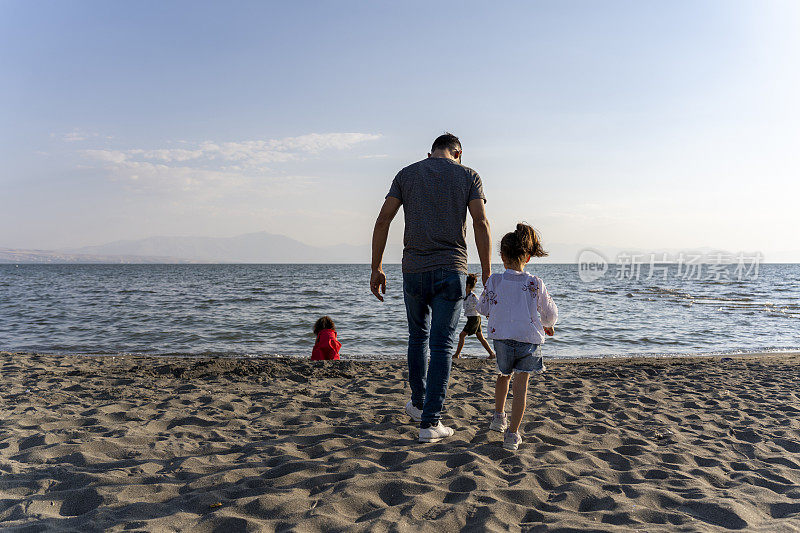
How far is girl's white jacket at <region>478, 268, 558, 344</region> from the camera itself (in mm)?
3328

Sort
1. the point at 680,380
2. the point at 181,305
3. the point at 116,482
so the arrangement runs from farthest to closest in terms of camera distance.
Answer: the point at 181,305, the point at 680,380, the point at 116,482

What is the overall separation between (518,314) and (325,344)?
15.3 ft

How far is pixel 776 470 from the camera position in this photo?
311 centimetres

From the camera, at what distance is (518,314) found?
3344 mm

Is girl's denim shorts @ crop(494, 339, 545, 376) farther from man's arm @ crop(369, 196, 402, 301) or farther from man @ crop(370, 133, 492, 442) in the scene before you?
man's arm @ crop(369, 196, 402, 301)

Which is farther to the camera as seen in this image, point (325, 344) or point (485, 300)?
point (325, 344)

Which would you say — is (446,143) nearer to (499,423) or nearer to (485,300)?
(485,300)

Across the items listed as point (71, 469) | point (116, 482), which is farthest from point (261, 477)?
point (71, 469)

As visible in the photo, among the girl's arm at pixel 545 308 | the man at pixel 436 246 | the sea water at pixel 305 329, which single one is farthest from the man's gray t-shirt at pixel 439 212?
the sea water at pixel 305 329

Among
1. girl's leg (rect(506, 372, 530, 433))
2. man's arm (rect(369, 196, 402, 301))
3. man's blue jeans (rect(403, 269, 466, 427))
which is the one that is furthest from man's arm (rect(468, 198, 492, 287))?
girl's leg (rect(506, 372, 530, 433))

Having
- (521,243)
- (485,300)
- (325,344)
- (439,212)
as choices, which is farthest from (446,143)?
(325,344)

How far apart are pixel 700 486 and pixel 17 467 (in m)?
4.11

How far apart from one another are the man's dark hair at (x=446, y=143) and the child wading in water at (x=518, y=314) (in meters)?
0.80

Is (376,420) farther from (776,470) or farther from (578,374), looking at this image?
(578,374)
